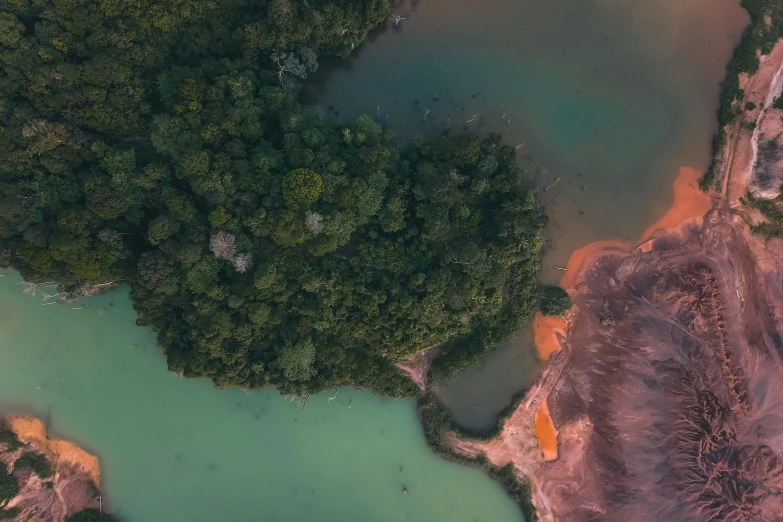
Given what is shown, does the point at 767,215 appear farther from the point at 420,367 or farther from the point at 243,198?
the point at 243,198

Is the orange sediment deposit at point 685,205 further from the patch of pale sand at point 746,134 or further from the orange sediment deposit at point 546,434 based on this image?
the orange sediment deposit at point 546,434

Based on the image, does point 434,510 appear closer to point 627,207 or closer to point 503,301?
point 503,301

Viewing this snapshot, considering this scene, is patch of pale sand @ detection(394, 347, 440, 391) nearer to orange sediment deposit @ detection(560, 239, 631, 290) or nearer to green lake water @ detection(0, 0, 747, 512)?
green lake water @ detection(0, 0, 747, 512)

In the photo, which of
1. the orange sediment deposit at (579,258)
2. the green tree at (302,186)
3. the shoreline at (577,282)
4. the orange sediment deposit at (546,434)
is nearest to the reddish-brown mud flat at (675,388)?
the shoreline at (577,282)

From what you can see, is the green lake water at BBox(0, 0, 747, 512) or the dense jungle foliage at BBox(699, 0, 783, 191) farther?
the dense jungle foliage at BBox(699, 0, 783, 191)

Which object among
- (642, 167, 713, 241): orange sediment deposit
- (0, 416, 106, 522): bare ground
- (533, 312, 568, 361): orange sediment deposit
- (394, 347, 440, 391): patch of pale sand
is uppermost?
(642, 167, 713, 241): orange sediment deposit

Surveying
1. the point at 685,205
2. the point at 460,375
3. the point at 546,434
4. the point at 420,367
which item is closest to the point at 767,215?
the point at 685,205

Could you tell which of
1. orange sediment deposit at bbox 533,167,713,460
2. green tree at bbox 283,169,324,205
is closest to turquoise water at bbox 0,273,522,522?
orange sediment deposit at bbox 533,167,713,460
